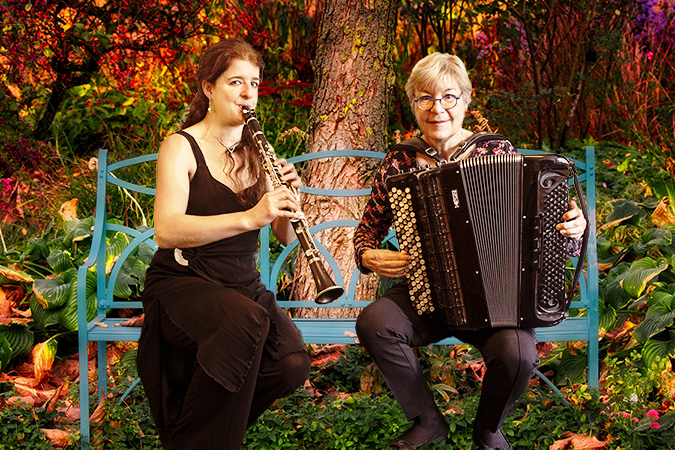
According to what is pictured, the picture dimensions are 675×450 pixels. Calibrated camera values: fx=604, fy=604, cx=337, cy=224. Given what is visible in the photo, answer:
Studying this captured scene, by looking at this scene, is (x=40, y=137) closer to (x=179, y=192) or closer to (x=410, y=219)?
(x=179, y=192)

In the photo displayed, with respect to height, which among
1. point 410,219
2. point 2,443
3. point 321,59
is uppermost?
point 321,59

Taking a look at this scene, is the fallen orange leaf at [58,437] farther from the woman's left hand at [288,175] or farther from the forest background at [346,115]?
the woman's left hand at [288,175]

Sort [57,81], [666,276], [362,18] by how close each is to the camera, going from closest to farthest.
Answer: [666,276] → [362,18] → [57,81]

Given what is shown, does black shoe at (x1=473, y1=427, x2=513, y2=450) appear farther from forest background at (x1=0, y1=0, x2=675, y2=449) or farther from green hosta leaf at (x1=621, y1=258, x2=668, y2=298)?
green hosta leaf at (x1=621, y1=258, x2=668, y2=298)

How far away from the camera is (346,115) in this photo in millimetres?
3441

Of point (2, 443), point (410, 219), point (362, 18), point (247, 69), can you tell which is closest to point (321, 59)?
point (362, 18)

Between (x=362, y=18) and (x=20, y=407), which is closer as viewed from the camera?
(x=20, y=407)

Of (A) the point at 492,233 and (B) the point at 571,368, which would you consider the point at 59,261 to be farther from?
(B) the point at 571,368

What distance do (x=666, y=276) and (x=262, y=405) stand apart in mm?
2071

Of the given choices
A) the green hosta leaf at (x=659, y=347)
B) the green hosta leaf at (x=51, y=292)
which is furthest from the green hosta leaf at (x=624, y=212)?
the green hosta leaf at (x=51, y=292)

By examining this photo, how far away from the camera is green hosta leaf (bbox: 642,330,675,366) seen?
8.40ft

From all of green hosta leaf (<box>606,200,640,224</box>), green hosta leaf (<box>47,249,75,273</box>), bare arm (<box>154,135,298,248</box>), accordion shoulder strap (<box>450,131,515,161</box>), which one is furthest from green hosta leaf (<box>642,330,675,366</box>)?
green hosta leaf (<box>47,249,75,273</box>)

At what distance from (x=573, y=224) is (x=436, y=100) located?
2.31 feet

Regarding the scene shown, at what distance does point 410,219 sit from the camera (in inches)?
85.9
